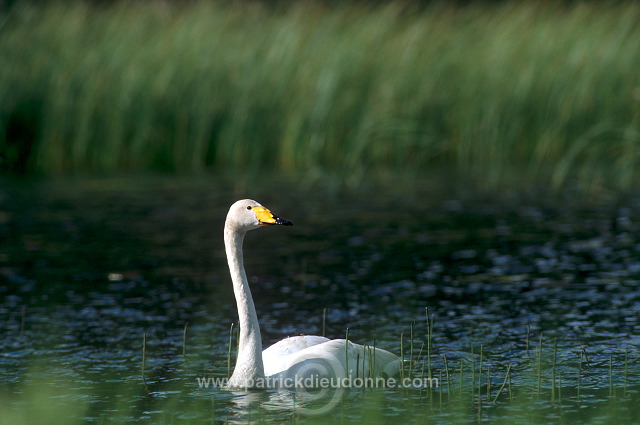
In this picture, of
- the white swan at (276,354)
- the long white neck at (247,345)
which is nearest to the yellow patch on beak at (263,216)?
the white swan at (276,354)

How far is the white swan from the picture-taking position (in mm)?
7109

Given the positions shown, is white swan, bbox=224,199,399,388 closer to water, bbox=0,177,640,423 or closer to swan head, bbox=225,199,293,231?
swan head, bbox=225,199,293,231

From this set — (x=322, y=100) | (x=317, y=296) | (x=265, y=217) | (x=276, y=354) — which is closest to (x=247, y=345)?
(x=276, y=354)

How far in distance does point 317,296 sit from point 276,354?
7.71ft

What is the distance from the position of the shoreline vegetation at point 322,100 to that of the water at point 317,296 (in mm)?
849

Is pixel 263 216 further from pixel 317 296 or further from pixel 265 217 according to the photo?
pixel 317 296

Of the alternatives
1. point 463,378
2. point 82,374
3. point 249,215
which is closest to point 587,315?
point 463,378

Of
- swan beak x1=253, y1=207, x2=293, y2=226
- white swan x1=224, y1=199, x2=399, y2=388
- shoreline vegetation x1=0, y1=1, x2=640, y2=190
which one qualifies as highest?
shoreline vegetation x1=0, y1=1, x2=640, y2=190

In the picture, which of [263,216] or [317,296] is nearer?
[263,216]

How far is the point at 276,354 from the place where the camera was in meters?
7.50

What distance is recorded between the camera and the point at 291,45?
1636 cm

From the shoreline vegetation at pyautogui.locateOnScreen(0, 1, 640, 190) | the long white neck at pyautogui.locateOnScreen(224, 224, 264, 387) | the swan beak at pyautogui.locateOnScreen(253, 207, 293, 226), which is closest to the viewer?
the long white neck at pyautogui.locateOnScreen(224, 224, 264, 387)

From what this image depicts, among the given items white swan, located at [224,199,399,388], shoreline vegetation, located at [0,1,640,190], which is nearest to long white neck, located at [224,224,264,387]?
white swan, located at [224,199,399,388]

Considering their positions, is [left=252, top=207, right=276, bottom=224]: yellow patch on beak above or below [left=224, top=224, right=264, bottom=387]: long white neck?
above
